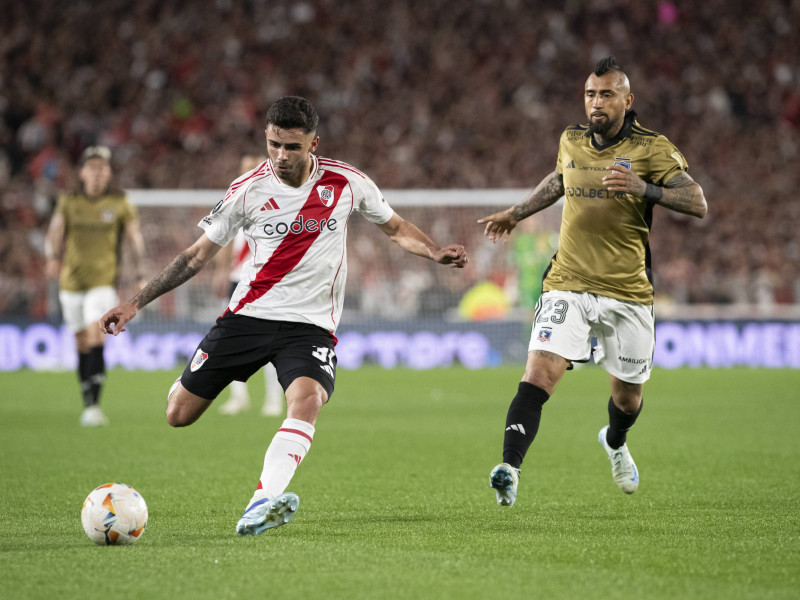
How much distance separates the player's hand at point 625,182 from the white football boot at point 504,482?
1.56m

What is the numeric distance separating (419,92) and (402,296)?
8.03 meters

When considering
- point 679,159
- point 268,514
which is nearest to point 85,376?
point 268,514

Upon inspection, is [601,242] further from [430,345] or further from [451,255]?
[430,345]

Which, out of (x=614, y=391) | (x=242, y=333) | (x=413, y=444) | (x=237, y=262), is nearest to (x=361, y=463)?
(x=413, y=444)

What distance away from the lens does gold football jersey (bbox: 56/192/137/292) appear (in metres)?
11.6

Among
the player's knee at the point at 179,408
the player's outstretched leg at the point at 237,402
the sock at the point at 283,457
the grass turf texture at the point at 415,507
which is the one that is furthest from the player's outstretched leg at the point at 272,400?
the sock at the point at 283,457

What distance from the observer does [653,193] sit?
627 centimetres

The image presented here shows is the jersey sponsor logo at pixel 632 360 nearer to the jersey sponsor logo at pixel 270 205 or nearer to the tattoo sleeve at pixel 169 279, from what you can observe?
the jersey sponsor logo at pixel 270 205

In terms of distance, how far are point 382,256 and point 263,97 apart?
7409 millimetres

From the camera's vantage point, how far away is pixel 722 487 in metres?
7.56

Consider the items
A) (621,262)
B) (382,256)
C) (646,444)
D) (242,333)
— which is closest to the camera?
(242,333)

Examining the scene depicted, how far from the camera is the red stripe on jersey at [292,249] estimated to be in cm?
611

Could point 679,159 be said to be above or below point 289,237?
above

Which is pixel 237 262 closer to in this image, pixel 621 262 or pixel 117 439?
pixel 117 439
